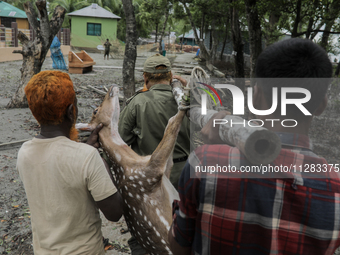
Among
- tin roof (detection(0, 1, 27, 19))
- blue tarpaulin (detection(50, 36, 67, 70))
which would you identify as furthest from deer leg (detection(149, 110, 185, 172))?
tin roof (detection(0, 1, 27, 19))

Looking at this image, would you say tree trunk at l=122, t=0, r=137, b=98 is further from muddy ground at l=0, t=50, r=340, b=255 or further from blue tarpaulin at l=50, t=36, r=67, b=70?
blue tarpaulin at l=50, t=36, r=67, b=70

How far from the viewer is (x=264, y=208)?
3.83ft

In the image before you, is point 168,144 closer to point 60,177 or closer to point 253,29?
point 60,177

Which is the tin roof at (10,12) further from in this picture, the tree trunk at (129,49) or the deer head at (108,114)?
the deer head at (108,114)

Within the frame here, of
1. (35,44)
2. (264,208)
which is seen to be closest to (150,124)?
(264,208)

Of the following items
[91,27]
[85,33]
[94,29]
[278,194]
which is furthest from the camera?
[94,29]

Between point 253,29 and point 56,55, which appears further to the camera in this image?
point 56,55

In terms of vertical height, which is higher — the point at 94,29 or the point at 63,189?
the point at 94,29

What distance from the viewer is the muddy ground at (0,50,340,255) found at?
12.0 feet

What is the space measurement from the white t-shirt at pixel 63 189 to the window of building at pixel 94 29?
3388 cm

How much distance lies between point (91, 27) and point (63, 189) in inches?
1351

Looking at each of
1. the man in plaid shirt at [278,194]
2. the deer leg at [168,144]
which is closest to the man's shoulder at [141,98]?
the deer leg at [168,144]

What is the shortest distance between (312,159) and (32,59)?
361 inches

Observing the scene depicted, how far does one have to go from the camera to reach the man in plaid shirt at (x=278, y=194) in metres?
1.14
